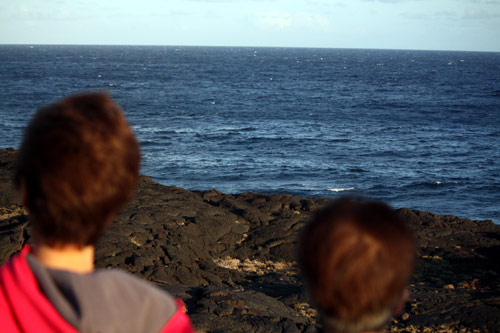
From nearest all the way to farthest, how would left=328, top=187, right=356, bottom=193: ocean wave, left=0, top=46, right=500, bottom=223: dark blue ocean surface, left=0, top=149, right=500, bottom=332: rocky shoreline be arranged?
1. left=0, top=149, right=500, bottom=332: rocky shoreline
2. left=328, top=187, right=356, bottom=193: ocean wave
3. left=0, top=46, right=500, bottom=223: dark blue ocean surface

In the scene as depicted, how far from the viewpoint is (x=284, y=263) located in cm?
1079

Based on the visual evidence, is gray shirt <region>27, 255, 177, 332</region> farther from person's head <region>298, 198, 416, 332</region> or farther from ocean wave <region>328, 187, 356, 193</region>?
ocean wave <region>328, 187, 356, 193</region>

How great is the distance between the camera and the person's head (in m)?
1.28

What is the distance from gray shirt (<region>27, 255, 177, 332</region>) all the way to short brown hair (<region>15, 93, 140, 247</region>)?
12cm

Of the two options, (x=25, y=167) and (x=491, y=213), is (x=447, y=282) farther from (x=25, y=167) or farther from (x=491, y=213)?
(x=491, y=213)

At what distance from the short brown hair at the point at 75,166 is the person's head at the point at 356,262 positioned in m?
0.53

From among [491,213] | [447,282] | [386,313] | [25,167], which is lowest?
[491,213]

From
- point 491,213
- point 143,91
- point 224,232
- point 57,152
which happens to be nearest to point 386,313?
point 57,152

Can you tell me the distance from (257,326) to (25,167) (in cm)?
537

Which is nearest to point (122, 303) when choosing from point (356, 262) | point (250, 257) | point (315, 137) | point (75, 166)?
point (75, 166)

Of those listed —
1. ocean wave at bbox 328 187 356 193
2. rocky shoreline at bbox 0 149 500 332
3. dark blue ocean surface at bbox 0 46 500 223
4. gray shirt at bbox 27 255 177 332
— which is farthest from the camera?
dark blue ocean surface at bbox 0 46 500 223

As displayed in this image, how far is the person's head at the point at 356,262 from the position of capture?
1.28 metres

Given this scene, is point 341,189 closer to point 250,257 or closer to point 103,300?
point 250,257

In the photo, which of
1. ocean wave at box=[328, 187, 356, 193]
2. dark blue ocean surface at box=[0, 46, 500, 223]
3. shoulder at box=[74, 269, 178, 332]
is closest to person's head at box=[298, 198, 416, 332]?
→ shoulder at box=[74, 269, 178, 332]
